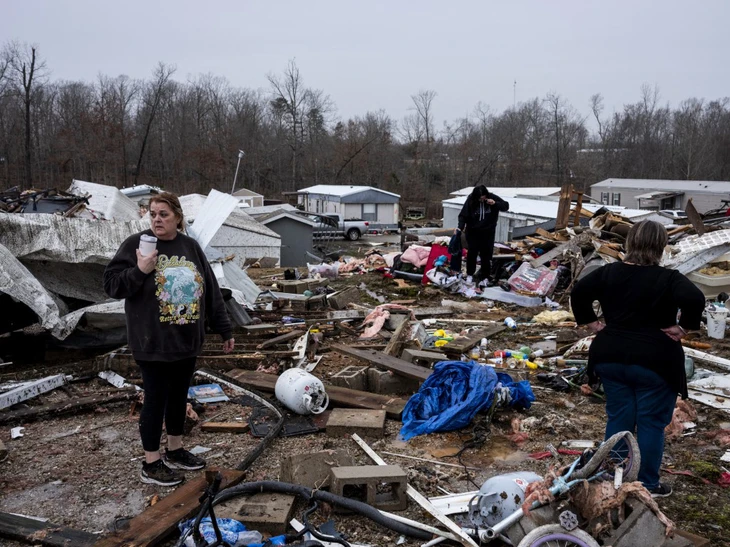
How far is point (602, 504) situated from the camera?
2912mm

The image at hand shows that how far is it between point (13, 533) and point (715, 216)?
55.8 feet

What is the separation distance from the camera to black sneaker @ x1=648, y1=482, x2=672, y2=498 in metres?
3.88

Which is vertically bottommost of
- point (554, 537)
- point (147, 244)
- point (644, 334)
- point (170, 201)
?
point (554, 537)

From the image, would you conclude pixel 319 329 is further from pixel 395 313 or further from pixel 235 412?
pixel 235 412

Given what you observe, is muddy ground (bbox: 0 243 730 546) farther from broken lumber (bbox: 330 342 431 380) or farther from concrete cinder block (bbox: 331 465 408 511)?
broken lumber (bbox: 330 342 431 380)

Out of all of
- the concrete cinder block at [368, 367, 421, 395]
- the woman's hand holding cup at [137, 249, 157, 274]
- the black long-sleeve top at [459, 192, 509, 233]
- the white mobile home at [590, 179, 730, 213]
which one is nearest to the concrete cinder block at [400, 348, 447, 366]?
the concrete cinder block at [368, 367, 421, 395]

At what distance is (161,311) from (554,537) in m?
2.54

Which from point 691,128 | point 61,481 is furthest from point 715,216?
point 691,128

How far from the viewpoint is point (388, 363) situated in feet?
21.0

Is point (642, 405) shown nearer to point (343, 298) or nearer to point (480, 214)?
point (343, 298)

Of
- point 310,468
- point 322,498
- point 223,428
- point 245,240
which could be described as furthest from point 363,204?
point 322,498

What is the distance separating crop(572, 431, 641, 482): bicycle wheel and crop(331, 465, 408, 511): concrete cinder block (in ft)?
3.80

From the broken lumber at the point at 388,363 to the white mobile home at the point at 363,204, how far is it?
95.0ft

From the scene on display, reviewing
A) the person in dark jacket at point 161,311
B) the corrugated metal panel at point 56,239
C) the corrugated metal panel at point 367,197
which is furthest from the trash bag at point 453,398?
the corrugated metal panel at point 367,197
